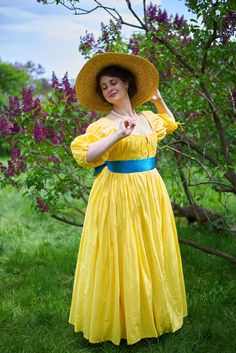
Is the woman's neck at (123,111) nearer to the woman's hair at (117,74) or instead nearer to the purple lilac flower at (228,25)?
the woman's hair at (117,74)

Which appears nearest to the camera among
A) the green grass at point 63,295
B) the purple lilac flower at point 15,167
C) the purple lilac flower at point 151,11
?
the green grass at point 63,295

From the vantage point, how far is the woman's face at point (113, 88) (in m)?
2.38

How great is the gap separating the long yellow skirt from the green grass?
0.14m

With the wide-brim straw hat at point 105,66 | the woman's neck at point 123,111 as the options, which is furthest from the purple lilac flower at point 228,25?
the woman's neck at point 123,111

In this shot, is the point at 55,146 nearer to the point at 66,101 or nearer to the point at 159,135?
the point at 66,101

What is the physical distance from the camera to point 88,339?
2604 millimetres

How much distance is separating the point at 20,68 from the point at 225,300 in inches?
441

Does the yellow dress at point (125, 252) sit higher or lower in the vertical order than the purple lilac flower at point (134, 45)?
lower

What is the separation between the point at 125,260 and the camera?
7.85 feet

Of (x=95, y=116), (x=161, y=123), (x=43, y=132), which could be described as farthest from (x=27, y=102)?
(x=161, y=123)

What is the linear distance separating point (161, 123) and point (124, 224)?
2.00ft

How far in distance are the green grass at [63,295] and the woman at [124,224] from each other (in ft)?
0.56

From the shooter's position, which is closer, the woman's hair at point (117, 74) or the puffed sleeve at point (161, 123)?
the woman's hair at point (117, 74)

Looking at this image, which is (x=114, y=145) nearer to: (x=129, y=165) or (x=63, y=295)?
(x=129, y=165)
